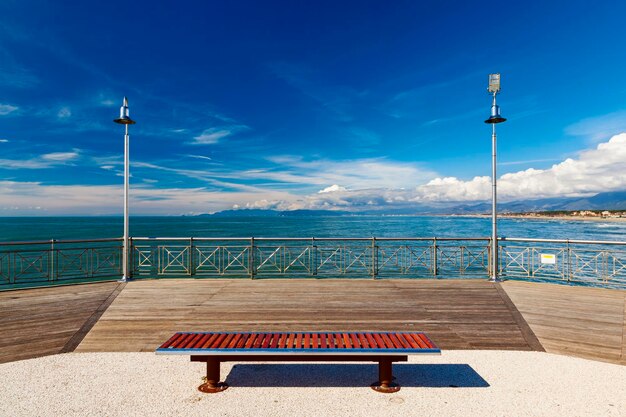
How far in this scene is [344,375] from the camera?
14.2ft

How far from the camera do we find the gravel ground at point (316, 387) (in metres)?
3.58

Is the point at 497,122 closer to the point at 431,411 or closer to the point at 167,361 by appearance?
the point at 431,411

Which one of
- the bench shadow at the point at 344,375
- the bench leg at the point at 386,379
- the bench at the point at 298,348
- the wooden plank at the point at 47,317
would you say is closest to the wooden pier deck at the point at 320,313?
the wooden plank at the point at 47,317

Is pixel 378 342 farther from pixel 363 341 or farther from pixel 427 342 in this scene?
pixel 427 342

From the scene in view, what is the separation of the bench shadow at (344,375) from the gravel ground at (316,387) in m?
0.01

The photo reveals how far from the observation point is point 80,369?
449cm

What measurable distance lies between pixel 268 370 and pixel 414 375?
197 centimetres

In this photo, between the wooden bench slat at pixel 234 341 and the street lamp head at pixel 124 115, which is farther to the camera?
the street lamp head at pixel 124 115

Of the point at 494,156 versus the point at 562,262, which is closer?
the point at 494,156

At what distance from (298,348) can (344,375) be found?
1033 mm

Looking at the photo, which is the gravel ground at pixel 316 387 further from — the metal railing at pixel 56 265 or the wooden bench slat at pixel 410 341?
the metal railing at pixel 56 265

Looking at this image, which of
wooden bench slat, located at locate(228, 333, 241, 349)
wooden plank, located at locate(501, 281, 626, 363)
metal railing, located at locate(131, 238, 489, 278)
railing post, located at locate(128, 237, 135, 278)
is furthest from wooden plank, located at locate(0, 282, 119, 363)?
wooden plank, located at locate(501, 281, 626, 363)

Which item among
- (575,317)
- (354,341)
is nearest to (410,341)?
(354,341)

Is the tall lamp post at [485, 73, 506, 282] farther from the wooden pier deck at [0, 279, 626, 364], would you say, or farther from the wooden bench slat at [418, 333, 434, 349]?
the wooden bench slat at [418, 333, 434, 349]
